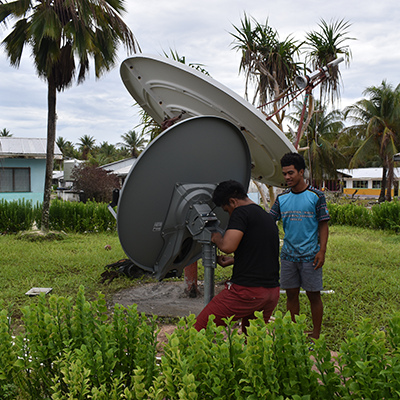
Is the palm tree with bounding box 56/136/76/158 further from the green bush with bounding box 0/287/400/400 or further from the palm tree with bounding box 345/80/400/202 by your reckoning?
the green bush with bounding box 0/287/400/400

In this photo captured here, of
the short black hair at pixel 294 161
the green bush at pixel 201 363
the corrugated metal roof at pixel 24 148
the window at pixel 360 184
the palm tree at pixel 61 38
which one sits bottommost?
the green bush at pixel 201 363

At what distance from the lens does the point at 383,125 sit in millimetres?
27078

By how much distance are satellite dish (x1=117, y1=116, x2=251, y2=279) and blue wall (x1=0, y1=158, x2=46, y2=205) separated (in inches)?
491

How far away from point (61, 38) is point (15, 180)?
6.90 m

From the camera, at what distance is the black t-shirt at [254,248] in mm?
2395

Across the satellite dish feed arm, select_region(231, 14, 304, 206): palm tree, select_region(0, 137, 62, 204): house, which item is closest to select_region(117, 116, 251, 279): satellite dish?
the satellite dish feed arm

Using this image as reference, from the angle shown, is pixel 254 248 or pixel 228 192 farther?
pixel 228 192

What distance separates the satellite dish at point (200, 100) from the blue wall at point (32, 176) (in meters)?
11.7

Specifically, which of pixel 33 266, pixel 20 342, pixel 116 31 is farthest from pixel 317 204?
pixel 116 31

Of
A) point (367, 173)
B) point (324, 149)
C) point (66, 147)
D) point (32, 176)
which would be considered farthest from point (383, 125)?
point (66, 147)

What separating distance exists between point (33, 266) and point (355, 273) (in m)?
5.38

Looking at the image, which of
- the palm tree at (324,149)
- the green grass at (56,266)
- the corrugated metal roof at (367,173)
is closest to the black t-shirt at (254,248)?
the green grass at (56,266)

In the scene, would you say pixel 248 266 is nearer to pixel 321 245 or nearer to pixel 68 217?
pixel 321 245

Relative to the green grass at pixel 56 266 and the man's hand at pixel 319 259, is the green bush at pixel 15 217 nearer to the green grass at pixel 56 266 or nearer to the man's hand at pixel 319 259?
the green grass at pixel 56 266
